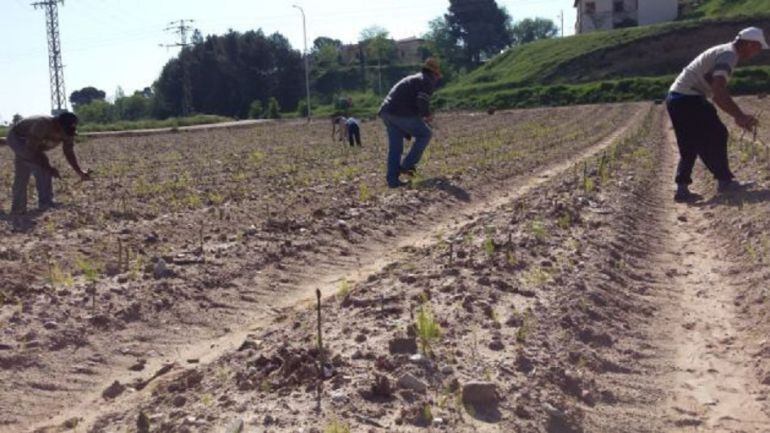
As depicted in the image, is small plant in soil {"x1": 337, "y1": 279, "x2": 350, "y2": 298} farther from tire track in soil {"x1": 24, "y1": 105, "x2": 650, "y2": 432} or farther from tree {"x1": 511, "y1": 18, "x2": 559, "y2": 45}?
tree {"x1": 511, "y1": 18, "x2": 559, "y2": 45}

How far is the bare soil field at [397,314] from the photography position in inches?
161

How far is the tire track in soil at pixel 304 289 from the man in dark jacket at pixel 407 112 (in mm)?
1274

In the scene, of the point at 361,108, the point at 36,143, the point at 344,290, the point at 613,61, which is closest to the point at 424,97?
the point at 36,143

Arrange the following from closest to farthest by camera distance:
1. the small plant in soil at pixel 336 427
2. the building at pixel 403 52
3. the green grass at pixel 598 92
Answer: the small plant in soil at pixel 336 427 → the green grass at pixel 598 92 → the building at pixel 403 52

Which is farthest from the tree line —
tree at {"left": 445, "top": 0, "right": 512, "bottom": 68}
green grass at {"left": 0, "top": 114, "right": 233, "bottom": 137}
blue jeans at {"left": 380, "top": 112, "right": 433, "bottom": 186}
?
blue jeans at {"left": 380, "top": 112, "right": 433, "bottom": 186}

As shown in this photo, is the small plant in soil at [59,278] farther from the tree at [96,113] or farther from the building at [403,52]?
the building at [403,52]

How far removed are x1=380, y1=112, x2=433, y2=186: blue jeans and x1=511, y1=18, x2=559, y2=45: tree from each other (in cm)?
12325

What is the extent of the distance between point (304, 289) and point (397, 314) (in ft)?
5.64

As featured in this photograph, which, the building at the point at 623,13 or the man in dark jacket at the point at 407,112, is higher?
the building at the point at 623,13

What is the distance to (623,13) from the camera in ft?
292

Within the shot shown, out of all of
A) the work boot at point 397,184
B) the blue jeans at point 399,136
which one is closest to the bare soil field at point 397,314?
the work boot at point 397,184

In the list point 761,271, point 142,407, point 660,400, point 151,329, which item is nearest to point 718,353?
point 660,400

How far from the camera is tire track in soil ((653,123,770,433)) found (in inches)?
163

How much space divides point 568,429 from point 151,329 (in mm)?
3003
